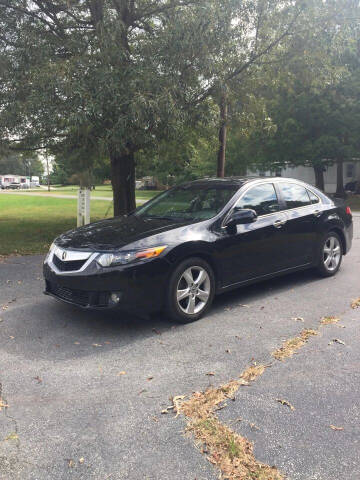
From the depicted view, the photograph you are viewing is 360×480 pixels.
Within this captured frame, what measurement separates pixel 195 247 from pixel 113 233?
3.06ft

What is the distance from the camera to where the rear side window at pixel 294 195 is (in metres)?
6.02

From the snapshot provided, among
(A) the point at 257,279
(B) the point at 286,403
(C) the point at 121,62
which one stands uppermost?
(C) the point at 121,62

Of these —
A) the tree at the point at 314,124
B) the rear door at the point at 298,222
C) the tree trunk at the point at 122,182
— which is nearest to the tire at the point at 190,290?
the rear door at the point at 298,222

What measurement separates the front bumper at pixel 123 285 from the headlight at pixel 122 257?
53 millimetres

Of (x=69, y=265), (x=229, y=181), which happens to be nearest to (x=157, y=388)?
(x=69, y=265)

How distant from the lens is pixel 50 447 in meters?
2.55

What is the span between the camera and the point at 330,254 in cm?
658

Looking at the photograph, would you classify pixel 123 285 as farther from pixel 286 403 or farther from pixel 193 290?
pixel 286 403

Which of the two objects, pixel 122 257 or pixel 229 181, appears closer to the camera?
pixel 122 257

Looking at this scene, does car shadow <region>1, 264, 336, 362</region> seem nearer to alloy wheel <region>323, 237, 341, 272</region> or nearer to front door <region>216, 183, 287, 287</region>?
front door <region>216, 183, 287, 287</region>

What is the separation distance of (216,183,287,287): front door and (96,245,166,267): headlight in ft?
3.07

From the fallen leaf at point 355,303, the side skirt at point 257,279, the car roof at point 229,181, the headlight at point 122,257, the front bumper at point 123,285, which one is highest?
the car roof at point 229,181

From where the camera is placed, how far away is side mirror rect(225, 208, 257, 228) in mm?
5063

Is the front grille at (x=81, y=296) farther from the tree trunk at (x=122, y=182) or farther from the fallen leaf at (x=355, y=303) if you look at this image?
the tree trunk at (x=122, y=182)
